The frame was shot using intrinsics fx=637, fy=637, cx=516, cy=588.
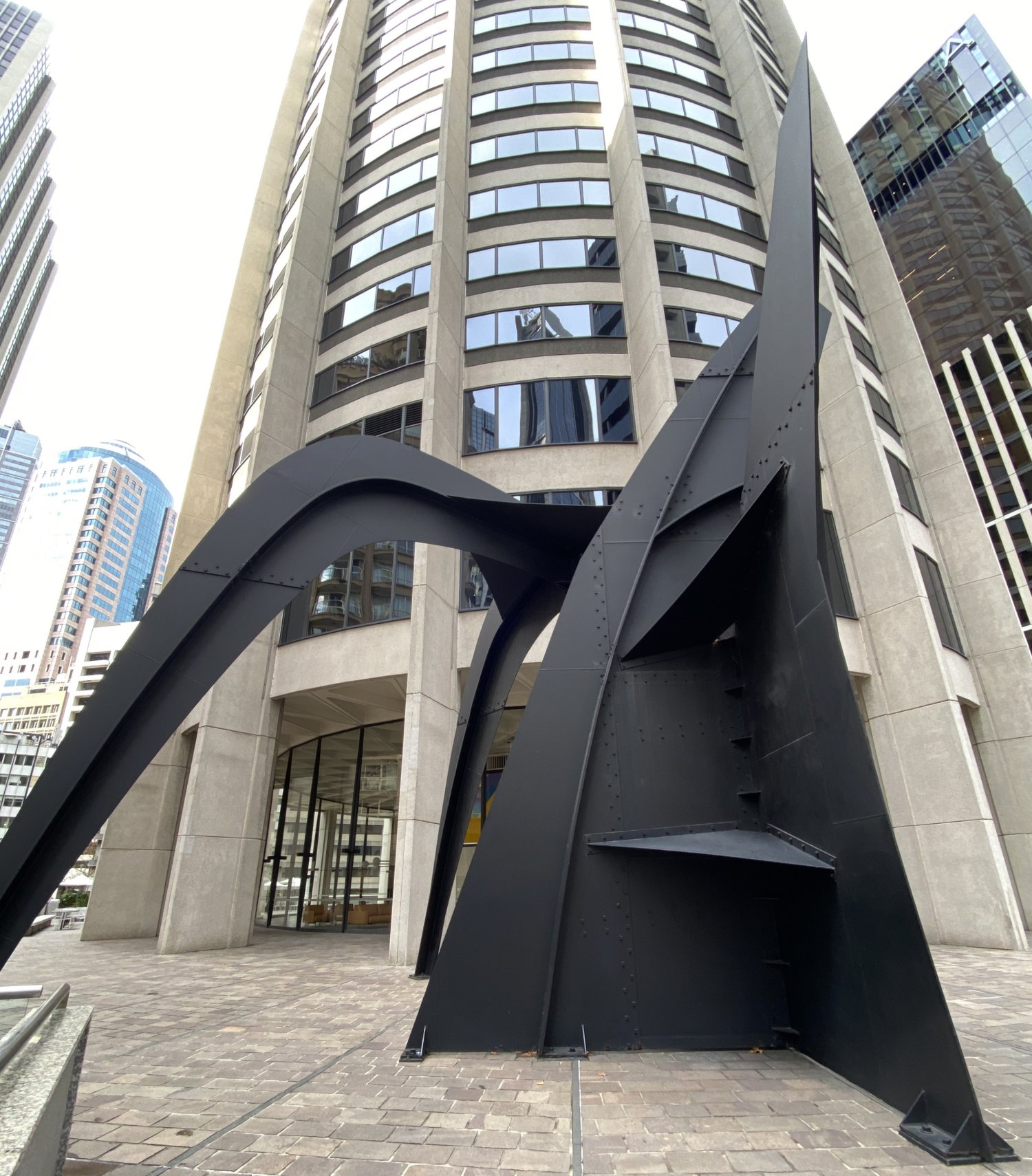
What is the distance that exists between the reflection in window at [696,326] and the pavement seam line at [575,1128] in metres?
18.6

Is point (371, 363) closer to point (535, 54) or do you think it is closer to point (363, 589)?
point (363, 589)

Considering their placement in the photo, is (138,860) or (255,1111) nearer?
(255,1111)

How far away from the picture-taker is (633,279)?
19.5 m

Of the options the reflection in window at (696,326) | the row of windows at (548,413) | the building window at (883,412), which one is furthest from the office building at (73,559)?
the building window at (883,412)

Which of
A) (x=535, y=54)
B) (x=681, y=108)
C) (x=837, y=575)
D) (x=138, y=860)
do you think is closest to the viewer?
(x=837, y=575)

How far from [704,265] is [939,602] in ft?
42.4

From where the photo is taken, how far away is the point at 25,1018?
2891mm

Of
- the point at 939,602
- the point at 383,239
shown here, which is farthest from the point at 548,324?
the point at 939,602

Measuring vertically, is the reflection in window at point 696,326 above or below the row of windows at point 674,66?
below

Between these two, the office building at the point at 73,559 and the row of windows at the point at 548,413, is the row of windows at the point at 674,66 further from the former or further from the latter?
the office building at the point at 73,559

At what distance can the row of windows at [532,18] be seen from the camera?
88.2 feet

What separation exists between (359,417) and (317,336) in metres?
4.71

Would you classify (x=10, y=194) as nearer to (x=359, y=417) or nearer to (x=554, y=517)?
(x=359, y=417)

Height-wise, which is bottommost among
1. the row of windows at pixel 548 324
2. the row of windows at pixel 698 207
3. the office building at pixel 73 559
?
the row of windows at pixel 548 324
